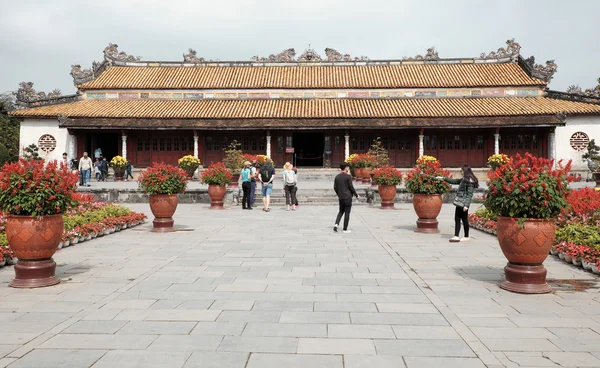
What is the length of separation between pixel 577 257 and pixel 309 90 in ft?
88.4

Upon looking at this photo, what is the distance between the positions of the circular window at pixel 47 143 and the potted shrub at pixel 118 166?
6.33 metres

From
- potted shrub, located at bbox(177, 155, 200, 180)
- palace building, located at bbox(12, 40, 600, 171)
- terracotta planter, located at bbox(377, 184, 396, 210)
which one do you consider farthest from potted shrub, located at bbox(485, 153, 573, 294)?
palace building, located at bbox(12, 40, 600, 171)

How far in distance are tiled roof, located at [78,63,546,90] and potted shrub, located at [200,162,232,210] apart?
59.4 ft

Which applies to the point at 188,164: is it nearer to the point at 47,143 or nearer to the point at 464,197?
the point at 47,143

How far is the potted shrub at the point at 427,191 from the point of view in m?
10.3

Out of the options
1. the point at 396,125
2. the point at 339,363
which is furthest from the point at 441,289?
the point at 396,125

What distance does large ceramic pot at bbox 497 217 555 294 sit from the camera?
5430 millimetres

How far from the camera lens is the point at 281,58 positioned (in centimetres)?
3575

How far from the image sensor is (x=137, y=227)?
37.8 ft

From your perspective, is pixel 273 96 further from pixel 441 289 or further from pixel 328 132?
pixel 441 289

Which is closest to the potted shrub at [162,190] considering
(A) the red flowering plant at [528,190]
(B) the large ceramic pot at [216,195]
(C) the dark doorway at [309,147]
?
(B) the large ceramic pot at [216,195]

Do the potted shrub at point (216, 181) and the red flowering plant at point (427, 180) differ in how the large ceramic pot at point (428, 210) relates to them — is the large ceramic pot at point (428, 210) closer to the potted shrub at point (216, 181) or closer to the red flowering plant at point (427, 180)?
the red flowering plant at point (427, 180)

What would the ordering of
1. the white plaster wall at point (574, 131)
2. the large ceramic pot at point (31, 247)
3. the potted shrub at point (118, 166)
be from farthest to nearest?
the white plaster wall at point (574, 131)
the potted shrub at point (118, 166)
the large ceramic pot at point (31, 247)

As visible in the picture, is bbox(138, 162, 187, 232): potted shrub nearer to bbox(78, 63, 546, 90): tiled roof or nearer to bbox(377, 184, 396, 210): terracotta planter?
bbox(377, 184, 396, 210): terracotta planter
